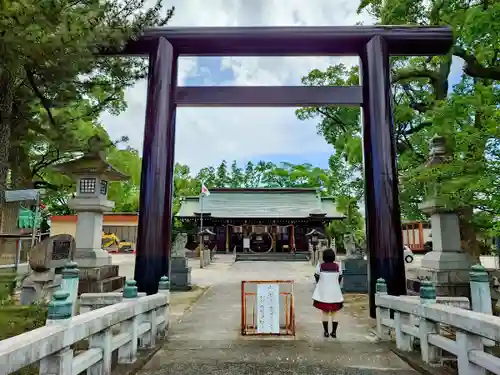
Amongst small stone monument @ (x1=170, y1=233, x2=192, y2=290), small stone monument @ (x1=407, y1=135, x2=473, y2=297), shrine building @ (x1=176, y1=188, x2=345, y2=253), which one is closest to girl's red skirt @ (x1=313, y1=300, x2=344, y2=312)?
small stone monument @ (x1=407, y1=135, x2=473, y2=297)

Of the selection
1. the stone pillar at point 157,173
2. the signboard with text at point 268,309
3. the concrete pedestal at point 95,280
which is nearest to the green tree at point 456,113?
the signboard with text at point 268,309

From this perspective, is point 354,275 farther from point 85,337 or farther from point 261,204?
point 261,204

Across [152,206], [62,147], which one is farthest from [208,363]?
[62,147]

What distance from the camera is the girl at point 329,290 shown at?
219 inches

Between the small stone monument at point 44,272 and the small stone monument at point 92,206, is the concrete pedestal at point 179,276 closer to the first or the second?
the small stone monument at point 92,206

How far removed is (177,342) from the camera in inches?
209

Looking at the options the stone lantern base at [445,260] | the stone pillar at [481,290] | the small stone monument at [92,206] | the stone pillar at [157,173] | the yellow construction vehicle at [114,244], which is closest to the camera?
the stone pillar at [481,290]

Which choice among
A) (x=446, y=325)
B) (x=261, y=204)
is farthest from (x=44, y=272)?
(x=261, y=204)

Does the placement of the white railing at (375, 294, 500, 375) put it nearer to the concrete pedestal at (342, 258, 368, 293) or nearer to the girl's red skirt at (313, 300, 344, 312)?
the girl's red skirt at (313, 300, 344, 312)

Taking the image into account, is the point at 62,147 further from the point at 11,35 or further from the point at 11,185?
the point at 11,185

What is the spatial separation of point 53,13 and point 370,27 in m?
5.50

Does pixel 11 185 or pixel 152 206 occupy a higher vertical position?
pixel 11 185

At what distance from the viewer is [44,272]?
7.29 meters

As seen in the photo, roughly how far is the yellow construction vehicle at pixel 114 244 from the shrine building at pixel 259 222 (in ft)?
22.9
